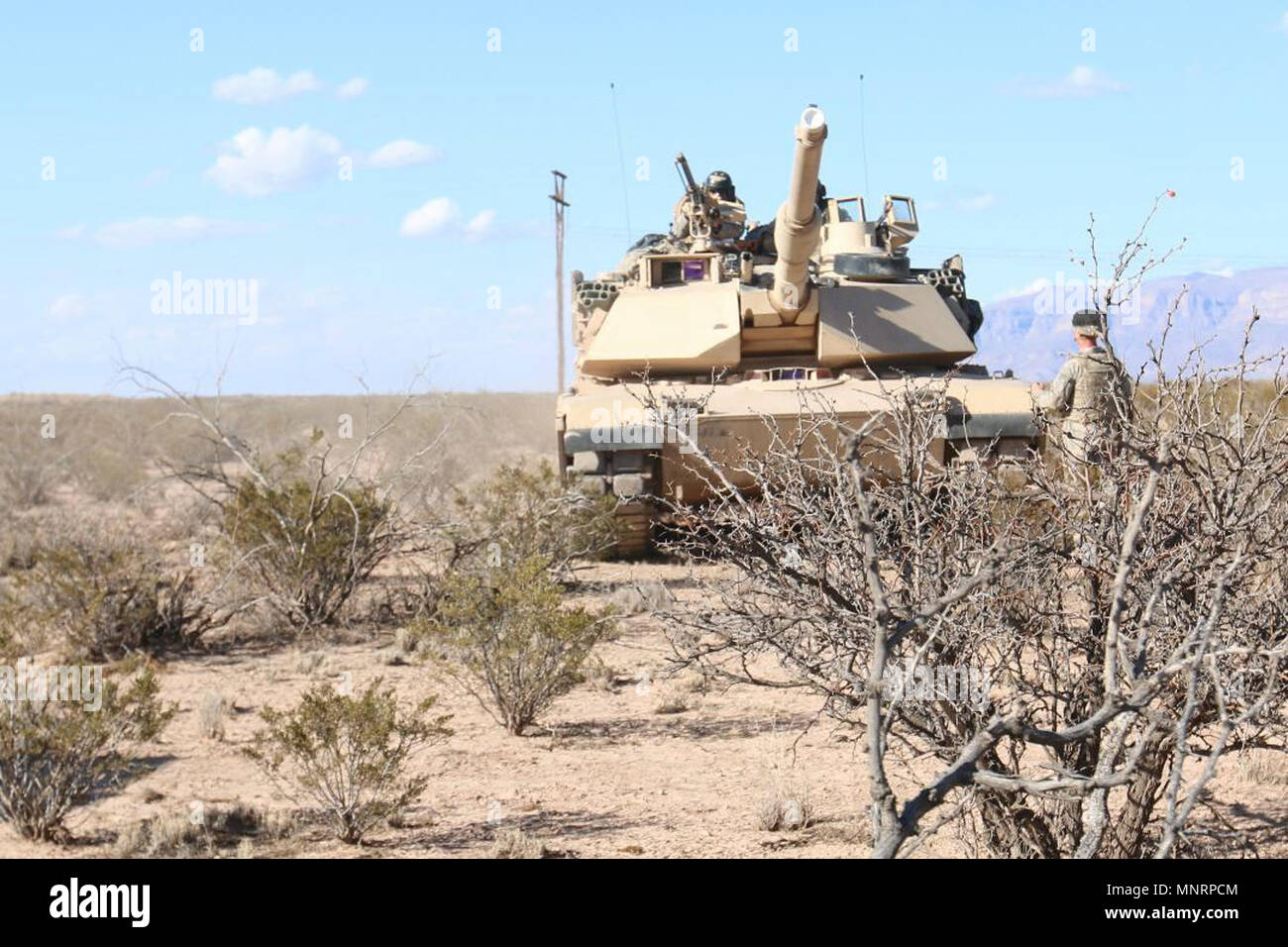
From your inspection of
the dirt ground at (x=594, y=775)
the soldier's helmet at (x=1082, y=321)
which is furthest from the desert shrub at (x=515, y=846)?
the soldier's helmet at (x=1082, y=321)

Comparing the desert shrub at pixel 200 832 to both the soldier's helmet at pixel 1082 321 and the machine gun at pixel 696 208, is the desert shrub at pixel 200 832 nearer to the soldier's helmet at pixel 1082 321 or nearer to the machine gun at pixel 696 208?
the soldier's helmet at pixel 1082 321

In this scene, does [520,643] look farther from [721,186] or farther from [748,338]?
[721,186]

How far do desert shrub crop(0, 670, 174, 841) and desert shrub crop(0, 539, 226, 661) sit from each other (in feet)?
12.3

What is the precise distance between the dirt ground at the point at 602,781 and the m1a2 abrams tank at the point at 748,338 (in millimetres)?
2682

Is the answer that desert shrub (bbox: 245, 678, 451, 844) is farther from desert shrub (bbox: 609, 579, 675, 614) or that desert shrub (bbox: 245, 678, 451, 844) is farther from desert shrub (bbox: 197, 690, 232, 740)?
desert shrub (bbox: 609, 579, 675, 614)

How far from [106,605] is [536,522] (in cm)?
348

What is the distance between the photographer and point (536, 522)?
13125 mm

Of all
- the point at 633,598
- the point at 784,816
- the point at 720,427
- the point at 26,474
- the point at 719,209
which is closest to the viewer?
the point at 784,816

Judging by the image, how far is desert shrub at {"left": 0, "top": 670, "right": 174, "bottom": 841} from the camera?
6.79 meters

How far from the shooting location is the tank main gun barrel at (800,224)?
32.0 ft

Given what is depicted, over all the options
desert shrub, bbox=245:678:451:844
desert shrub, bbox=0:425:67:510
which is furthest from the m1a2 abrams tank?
desert shrub, bbox=0:425:67:510

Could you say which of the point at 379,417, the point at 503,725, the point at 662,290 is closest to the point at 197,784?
the point at 503,725

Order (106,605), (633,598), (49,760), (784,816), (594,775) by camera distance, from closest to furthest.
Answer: (784,816) < (49,760) < (594,775) < (106,605) < (633,598)

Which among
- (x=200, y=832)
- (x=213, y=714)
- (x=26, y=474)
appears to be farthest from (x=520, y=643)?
(x=26, y=474)
